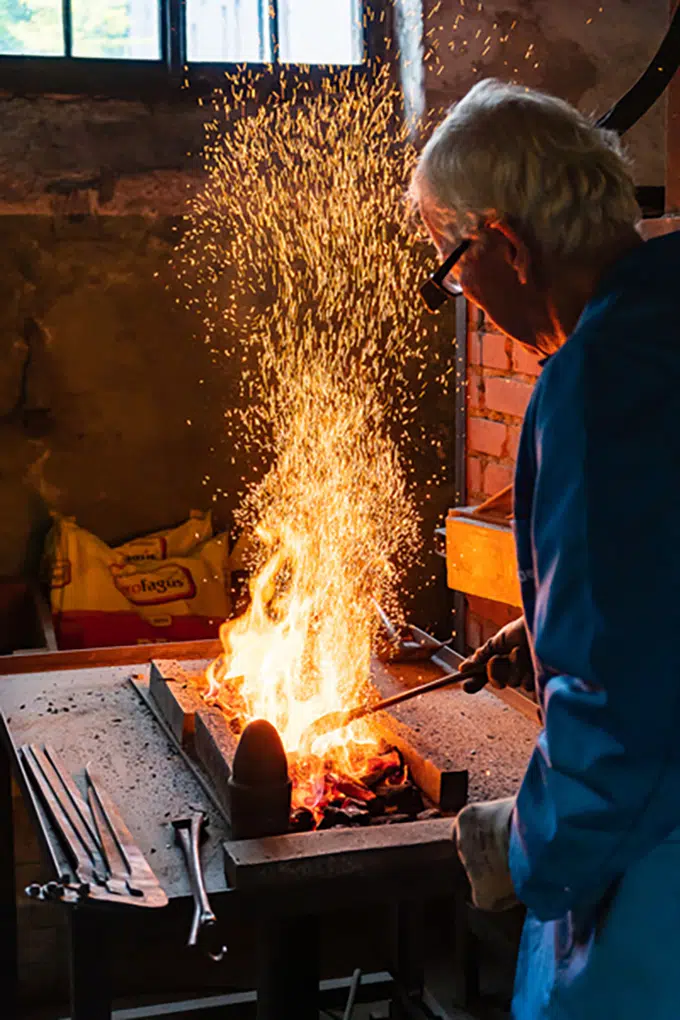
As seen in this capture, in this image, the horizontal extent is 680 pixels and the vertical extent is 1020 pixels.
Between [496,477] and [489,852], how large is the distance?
197 centimetres

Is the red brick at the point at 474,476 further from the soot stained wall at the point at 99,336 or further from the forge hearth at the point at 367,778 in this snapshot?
the soot stained wall at the point at 99,336

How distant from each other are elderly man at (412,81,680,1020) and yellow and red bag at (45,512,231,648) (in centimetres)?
318

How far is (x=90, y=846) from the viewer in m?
2.10

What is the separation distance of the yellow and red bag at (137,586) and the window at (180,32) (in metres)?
1.85

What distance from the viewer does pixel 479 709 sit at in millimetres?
2838

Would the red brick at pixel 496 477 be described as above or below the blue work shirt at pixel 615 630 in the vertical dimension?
below

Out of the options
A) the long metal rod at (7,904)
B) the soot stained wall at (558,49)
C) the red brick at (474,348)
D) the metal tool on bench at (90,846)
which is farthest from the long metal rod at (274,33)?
the metal tool on bench at (90,846)

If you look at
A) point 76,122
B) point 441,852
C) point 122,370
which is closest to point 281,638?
point 441,852

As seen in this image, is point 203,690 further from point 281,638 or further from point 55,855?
point 55,855

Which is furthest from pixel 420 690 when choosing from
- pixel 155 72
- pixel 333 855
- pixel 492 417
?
pixel 155 72

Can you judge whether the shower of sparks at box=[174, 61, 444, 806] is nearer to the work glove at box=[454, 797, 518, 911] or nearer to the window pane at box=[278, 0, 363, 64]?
the window pane at box=[278, 0, 363, 64]

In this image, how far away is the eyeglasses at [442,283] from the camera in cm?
175

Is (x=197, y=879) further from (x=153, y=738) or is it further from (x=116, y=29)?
(x=116, y=29)

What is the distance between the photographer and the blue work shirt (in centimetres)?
138
